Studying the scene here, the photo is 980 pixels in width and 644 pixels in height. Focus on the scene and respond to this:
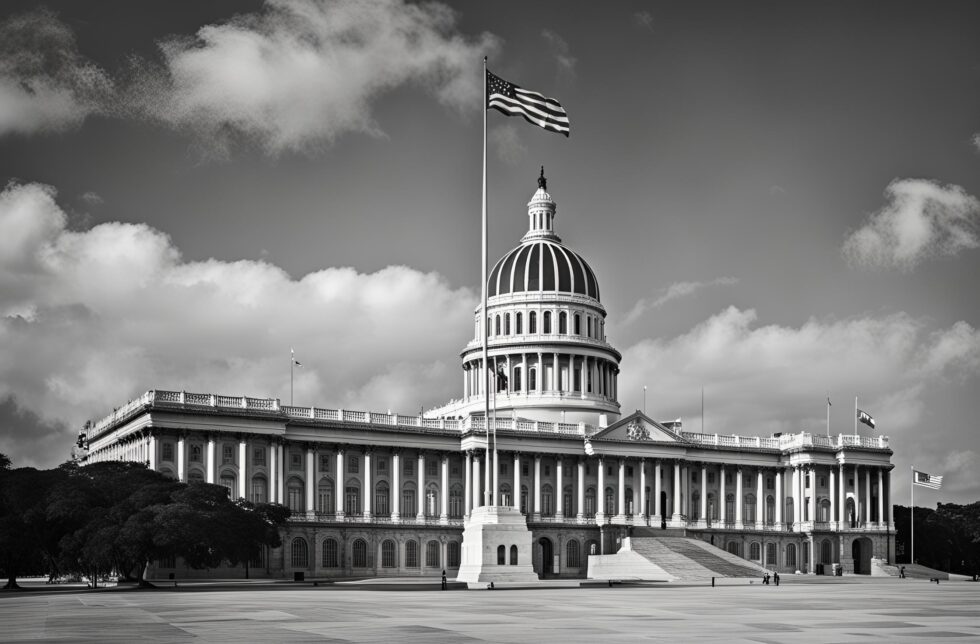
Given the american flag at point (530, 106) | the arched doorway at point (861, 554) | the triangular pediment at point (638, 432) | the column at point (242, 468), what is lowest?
the arched doorway at point (861, 554)

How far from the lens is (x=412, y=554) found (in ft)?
452

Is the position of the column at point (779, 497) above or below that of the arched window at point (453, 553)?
above

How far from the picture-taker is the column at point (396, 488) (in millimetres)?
137625

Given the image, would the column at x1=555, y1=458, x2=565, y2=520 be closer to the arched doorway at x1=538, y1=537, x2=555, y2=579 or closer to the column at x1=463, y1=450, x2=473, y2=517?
the arched doorway at x1=538, y1=537, x2=555, y2=579

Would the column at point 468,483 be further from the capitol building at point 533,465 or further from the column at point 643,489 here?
the column at point 643,489

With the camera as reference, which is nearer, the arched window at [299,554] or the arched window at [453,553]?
the arched window at [299,554]

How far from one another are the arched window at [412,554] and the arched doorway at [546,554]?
14.1 m

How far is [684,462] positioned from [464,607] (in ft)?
341

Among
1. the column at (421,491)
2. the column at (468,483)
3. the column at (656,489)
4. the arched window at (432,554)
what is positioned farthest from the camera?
the column at (656,489)

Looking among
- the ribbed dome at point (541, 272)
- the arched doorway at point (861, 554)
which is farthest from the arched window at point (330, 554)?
the arched doorway at point (861, 554)

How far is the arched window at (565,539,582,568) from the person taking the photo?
5679 inches

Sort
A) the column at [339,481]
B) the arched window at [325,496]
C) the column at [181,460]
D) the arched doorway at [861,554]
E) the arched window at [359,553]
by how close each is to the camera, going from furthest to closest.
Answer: the arched doorway at [861,554], the column at [339,481], the arched window at [325,496], the arched window at [359,553], the column at [181,460]

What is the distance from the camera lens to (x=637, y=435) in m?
150

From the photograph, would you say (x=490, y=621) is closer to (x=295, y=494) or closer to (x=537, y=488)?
(x=295, y=494)
